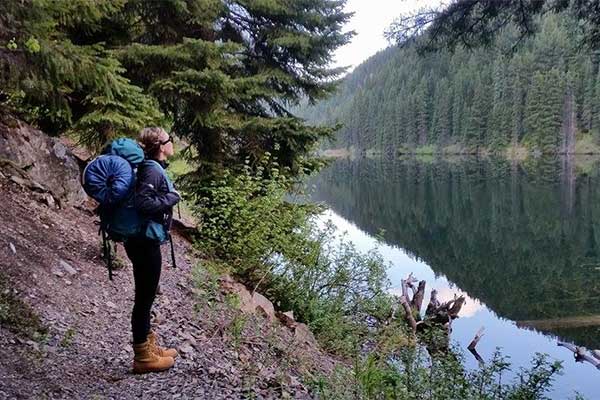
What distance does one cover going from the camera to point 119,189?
3.90m

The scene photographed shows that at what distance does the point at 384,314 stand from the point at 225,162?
14.5ft

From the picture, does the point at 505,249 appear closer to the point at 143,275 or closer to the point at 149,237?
the point at 143,275

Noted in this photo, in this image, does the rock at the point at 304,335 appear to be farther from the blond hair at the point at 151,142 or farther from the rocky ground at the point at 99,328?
the blond hair at the point at 151,142

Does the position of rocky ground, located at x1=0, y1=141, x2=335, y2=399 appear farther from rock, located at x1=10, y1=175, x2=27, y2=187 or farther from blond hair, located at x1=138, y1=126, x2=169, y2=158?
blond hair, located at x1=138, y1=126, x2=169, y2=158

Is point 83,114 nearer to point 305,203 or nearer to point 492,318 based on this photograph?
point 305,203

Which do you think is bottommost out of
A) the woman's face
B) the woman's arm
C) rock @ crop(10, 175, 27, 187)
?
rock @ crop(10, 175, 27, 187)

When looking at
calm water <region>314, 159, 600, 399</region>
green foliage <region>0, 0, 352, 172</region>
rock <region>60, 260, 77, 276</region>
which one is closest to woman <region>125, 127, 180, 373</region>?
rock <region>60, 260, 77, 276</region>

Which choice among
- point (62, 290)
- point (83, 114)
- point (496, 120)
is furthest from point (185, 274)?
point (496, 120)

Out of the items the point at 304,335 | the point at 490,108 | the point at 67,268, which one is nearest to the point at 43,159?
the point at 67,268

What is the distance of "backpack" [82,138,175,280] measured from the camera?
3910 mm

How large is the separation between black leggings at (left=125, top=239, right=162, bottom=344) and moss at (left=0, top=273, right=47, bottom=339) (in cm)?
90

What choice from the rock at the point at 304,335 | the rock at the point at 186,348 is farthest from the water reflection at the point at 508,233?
the rock at the point at 186,348

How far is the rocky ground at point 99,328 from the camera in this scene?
422cm

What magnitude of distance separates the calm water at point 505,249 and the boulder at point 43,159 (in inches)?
287
